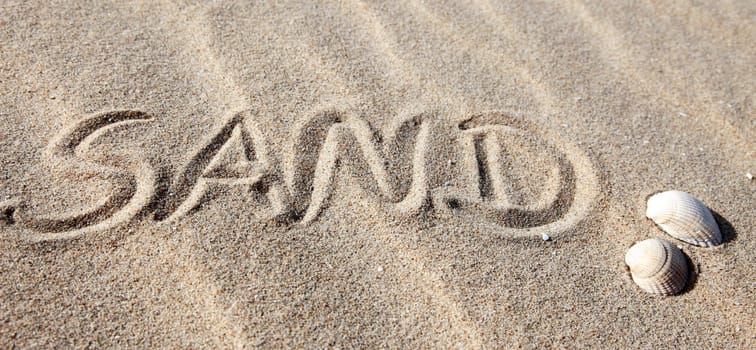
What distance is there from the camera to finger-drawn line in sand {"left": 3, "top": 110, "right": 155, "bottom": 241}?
4.77ft

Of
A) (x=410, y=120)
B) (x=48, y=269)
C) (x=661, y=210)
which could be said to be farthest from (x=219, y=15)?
(x=661, y=210)

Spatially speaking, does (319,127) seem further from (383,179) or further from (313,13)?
(313,13)

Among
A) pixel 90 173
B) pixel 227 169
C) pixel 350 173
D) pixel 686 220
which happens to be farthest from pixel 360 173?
pixel 686 220

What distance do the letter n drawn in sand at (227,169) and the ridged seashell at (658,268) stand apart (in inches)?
35.4

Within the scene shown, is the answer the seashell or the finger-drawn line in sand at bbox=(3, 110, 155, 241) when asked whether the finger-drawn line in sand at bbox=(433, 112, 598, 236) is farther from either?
the finger-drawn line in sand at bbox=(3, 110, 155, 241)

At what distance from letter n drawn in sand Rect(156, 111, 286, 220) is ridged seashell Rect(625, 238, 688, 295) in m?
0.90

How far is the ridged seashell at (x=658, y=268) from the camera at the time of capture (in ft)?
4.89

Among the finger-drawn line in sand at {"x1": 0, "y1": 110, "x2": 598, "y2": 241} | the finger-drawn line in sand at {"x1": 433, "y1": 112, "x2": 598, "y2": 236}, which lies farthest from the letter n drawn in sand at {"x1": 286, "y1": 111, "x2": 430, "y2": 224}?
the finger-drawn line in sand at {"x1": 433, "y1": 112, "x2": 598, "y2": 236}

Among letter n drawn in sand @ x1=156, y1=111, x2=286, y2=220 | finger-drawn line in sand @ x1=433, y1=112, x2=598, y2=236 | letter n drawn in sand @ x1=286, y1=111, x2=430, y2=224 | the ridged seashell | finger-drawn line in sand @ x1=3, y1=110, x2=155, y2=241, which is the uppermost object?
finger-drawn line in sand @ x1=3, y1=110, x2=155, y2=241

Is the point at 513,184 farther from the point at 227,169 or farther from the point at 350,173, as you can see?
the point at 227,169

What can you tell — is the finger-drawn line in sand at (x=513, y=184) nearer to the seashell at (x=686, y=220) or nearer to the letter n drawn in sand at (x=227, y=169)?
the seashell at (x=686, y=220)

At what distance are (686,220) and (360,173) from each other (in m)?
0.86

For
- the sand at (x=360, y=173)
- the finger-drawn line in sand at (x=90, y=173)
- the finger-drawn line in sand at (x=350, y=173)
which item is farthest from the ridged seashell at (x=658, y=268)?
the finger-drawn line in sand at (x=90, y=173)

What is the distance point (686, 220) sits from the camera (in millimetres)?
1602
